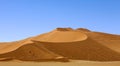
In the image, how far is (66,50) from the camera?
5556 centimetres

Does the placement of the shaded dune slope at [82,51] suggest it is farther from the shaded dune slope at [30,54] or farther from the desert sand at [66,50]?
the shaded dune slope at [30,54]

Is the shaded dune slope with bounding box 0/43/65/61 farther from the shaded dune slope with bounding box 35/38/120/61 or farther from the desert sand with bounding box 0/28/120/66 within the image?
the shaded dune slope with bounding box 35/38/120/61

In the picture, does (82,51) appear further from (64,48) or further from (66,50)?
(64,48)

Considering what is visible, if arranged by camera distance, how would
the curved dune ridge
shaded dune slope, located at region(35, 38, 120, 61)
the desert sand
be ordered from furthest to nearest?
shaded dune slope, located at region(35, 38, 120, 61) → the curved dune ridge → the desert sand

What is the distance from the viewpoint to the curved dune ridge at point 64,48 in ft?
158

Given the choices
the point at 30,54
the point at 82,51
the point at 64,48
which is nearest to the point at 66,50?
the point at 64,48

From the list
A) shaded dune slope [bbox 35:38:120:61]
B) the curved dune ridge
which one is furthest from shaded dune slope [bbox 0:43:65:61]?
shaded dune slope [bbox 35:38:120:61]

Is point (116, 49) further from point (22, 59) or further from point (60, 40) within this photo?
point (22, 59)

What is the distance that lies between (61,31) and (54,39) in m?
6.15

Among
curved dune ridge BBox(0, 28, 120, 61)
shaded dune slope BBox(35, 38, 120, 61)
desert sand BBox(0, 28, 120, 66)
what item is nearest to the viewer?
desert sand BBox(0, 28, 120, 66)

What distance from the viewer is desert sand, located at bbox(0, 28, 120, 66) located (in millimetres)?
46844

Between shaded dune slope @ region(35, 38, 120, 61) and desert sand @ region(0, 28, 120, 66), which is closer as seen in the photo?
desert sand @ region(0, 28, 120, 66)

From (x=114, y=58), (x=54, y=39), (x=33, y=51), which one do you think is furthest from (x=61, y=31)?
(x=33, y=51)

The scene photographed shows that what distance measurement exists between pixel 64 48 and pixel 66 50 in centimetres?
56
